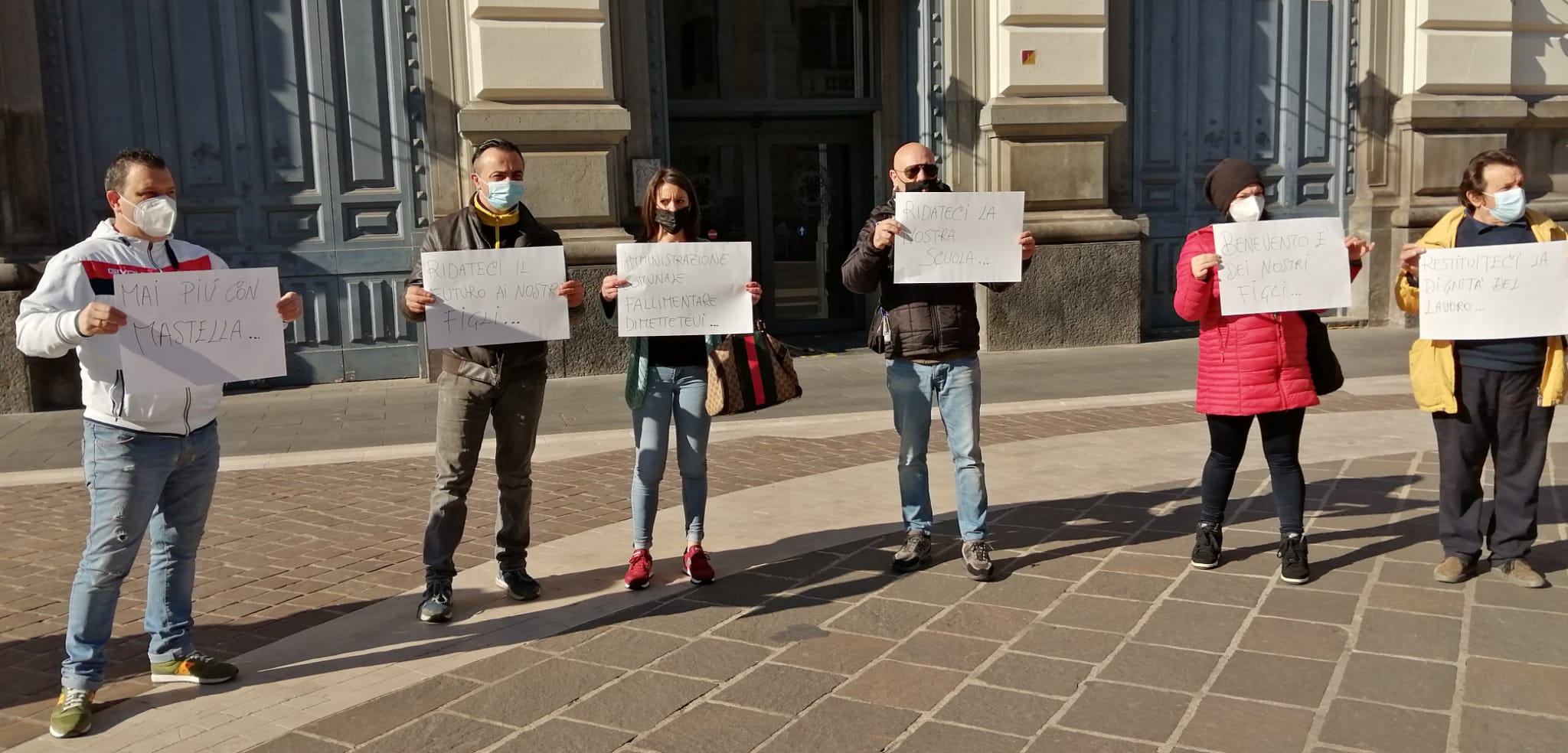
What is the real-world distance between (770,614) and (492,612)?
1099 millimetres

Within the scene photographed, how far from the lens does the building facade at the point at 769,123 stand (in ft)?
37.1

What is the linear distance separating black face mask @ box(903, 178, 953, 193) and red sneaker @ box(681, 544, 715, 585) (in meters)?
1.70

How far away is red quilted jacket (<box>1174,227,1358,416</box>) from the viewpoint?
5500 mm

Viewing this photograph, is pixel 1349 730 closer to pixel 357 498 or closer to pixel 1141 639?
pixel 1141 639

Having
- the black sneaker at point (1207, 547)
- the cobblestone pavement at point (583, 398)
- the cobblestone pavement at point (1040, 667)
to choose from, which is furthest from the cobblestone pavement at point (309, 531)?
the black sneaker at point (1207, 547)

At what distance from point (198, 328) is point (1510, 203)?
4.77m

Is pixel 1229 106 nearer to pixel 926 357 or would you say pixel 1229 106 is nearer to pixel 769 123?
pixel 769 123

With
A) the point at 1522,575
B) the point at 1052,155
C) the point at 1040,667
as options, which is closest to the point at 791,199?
the point at 1052,155

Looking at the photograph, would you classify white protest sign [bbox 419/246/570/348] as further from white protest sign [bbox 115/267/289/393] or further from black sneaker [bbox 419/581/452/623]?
black sneaker [bbox 419/581/452/623]

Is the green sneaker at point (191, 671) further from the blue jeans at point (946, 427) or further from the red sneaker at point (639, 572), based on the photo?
the blue jeans at point (946, 427)

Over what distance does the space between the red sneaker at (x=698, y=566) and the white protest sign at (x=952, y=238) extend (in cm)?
138

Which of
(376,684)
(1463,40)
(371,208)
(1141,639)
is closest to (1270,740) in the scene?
(1141,639)

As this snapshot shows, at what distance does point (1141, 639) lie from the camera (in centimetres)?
486

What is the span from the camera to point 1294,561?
18.2 feet
